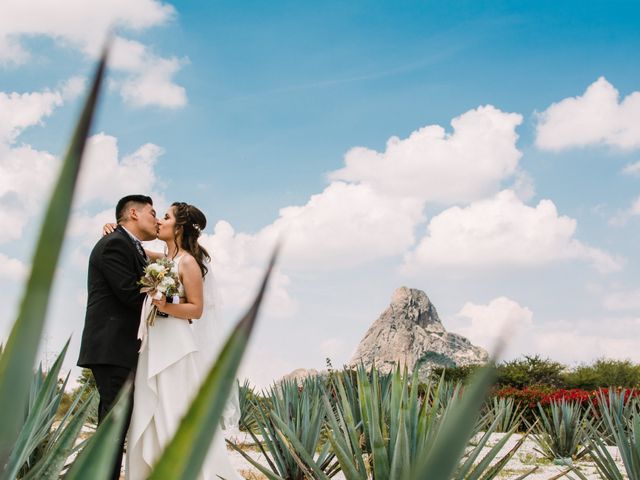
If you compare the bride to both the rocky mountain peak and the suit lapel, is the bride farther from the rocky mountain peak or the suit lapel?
the rocky mountain peak

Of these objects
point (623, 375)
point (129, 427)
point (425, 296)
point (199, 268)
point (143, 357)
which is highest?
point (425, 296)

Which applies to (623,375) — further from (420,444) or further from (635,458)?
(420,444)

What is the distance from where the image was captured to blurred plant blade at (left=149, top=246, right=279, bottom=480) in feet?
1.56

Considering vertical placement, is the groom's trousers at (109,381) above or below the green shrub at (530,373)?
below

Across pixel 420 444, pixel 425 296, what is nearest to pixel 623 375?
pixel 425 296

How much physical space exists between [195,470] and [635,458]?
4308 millimetres

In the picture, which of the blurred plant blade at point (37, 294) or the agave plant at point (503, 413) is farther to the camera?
the agave plant at point (503, 413)

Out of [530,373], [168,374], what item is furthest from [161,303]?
[530,373]

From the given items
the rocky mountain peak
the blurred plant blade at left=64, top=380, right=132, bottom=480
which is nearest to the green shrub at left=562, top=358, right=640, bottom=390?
the rocky mountain peak

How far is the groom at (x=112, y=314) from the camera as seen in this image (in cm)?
481

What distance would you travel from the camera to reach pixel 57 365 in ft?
7.26

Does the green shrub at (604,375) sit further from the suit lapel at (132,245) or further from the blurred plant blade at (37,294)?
the blurred plant blade at (37,294)

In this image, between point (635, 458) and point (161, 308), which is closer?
point (635, 458)

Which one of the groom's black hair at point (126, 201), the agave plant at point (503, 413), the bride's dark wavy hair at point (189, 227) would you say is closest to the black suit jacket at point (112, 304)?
the groom's black hair at point (126, 201)
